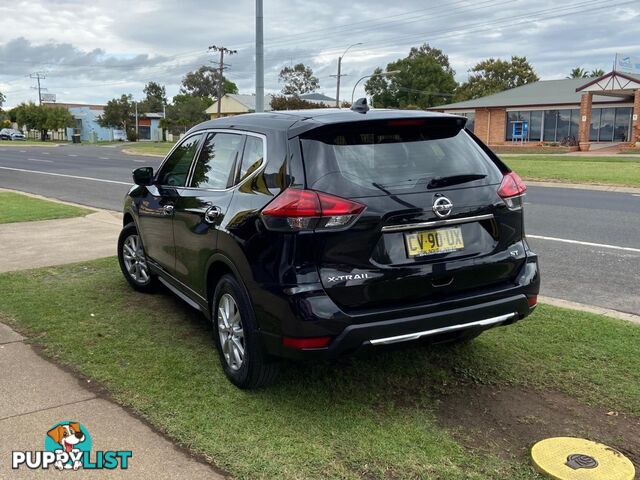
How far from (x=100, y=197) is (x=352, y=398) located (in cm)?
1310

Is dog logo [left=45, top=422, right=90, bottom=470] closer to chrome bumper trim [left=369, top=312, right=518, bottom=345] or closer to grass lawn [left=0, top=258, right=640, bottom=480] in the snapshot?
grass lawn [left=0, top=258, right=640, bottom=480]

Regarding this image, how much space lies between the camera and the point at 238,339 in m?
4.05

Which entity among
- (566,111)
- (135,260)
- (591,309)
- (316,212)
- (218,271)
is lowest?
(591,309)

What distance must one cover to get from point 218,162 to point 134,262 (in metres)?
2.29

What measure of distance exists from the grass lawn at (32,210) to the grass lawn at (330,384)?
5.94 meters

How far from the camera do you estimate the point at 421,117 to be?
394 cm

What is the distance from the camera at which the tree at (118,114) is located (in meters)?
93.4

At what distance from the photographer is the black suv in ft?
11.3

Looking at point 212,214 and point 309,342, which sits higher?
point 212,214

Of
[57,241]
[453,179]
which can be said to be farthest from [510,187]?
[57,241]

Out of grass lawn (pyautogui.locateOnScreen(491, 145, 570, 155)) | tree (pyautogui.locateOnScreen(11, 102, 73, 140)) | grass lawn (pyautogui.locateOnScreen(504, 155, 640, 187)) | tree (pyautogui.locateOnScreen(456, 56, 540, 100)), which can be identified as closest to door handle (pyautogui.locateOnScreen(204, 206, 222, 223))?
grass lawn (pyautogui.locateOnScreen(504, 155, 640, 187))

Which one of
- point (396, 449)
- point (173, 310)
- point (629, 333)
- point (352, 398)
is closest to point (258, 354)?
point (352, 398)

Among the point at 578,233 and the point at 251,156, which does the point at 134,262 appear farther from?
the point at 578,233

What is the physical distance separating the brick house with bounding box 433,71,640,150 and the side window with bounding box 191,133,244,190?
125 ft
